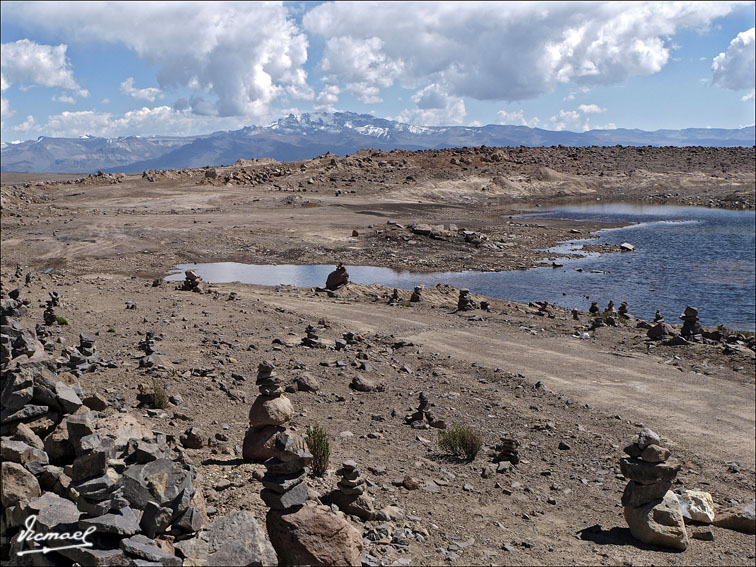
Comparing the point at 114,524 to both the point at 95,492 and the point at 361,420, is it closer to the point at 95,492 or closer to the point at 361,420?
the point at 95,492

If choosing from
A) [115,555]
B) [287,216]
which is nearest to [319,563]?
[115,555]

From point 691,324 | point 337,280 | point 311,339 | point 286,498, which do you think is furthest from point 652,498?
point 337,280

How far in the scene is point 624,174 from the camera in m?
96.8

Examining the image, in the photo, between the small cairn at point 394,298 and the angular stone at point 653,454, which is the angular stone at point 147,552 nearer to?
the angular stone at point 653,454

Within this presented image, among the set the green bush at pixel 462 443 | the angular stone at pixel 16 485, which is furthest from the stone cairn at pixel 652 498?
the angular stone at pixel 16 485

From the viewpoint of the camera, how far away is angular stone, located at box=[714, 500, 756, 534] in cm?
1020

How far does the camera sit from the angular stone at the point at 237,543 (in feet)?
18.6

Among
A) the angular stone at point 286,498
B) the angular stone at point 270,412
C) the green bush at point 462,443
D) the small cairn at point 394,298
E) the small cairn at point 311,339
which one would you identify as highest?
the angular stone at point 270,412

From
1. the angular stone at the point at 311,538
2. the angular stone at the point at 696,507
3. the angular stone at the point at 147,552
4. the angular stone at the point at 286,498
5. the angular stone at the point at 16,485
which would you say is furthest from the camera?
the angular stone at the point at 696,507

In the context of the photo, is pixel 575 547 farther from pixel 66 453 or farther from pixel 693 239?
pixel 693 239

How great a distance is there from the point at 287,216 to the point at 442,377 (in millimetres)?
40284

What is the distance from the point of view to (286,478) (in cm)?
697

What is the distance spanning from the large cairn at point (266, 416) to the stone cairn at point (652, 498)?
529 centimetres

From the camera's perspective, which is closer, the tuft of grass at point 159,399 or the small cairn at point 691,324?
the tuft of grass at point 159,399
